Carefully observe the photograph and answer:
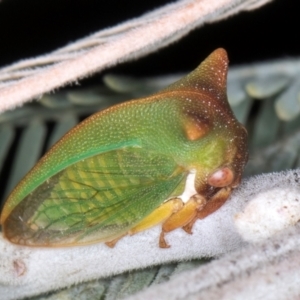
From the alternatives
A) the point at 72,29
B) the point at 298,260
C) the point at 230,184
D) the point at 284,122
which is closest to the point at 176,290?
the point at 298,260

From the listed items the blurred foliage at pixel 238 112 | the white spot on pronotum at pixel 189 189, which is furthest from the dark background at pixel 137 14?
the white spot on pronotum at pixel 189 189

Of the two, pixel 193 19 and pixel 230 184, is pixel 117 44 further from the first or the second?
pixel 230 184

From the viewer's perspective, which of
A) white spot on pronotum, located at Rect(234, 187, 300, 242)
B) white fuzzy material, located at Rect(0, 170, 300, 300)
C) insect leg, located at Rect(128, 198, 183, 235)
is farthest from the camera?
insect leg, located at Rect(128, 198, 183, 235)

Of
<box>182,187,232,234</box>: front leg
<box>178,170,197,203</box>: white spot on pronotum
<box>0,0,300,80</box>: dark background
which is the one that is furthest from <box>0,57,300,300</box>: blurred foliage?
<box>182,187,232,234</box>: front leg

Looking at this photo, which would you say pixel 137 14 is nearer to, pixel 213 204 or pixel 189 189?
pixel 189 189

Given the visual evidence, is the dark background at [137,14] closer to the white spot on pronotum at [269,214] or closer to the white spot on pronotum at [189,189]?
the white spot on pronotum at [189,189]

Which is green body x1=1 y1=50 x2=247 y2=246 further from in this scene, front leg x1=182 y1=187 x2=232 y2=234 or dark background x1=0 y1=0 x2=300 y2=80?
dark background x1=0 y1=0 x2=300 y2=80
